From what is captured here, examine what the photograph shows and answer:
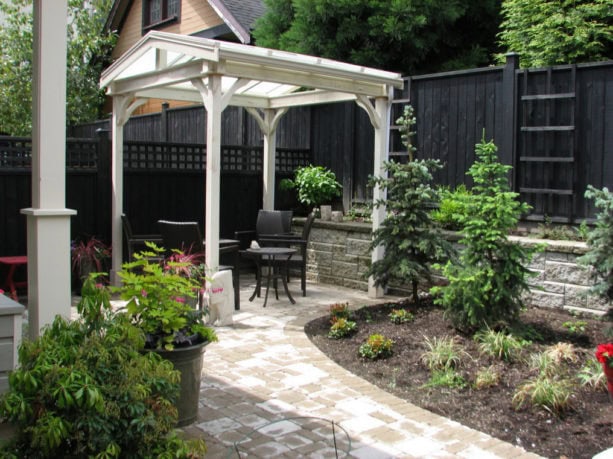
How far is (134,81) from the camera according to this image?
7668 mm

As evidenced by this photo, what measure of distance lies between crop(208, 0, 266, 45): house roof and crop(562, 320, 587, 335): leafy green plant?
30.8ft

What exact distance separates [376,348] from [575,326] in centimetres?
189

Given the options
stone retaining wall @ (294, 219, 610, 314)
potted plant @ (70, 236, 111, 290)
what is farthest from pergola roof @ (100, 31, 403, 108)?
potted plant @ (70, 236, 111, 290)

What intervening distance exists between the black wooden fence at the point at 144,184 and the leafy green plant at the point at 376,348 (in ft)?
13.8

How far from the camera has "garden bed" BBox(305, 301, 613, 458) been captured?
376 centimetres

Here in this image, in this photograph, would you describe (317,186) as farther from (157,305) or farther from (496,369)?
(157,305)

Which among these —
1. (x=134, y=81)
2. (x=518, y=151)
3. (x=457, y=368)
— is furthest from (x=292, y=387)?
(x=134, y=81)

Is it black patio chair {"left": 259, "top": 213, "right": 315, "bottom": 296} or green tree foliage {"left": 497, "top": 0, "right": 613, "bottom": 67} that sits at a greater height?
green tree foliage {"left": 497, "top": 0, "right": 613, "bottom": 67}

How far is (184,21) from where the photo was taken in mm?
15719

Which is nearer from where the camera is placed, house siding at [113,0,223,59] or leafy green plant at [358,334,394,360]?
leafy green plant at [358,334,394,360]

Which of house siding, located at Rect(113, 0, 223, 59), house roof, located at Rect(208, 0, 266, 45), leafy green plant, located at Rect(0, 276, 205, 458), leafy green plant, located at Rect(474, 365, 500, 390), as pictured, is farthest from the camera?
house siding, located at Rect(113, 0, 223, 59)

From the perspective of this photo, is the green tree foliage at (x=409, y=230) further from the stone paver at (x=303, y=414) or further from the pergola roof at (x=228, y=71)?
the stone paver at (x=303, y=414)

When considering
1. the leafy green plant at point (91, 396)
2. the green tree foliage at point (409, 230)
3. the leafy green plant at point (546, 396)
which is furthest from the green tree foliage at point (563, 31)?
the leafy green plant at point (91, 396)

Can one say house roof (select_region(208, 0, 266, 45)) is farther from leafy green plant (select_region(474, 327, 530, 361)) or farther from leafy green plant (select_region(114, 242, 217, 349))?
leafy green plant (select_region(114, 242, 217, 349))
